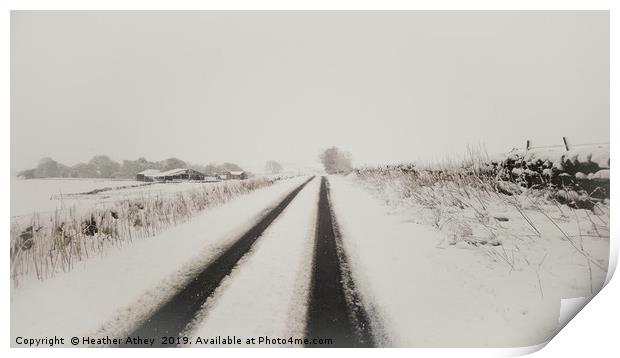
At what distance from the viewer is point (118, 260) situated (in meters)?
2.79

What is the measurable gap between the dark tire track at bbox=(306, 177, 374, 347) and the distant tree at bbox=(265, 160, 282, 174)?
83 cm

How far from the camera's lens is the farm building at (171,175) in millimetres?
2910

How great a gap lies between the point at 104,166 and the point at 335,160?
6.49 feet

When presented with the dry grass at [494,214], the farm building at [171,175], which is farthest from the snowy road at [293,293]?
the farm building at [171,175]

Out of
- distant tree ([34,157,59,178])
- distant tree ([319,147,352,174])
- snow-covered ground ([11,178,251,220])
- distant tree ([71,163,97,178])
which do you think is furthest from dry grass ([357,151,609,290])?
distant tree ([34,157,59,178])

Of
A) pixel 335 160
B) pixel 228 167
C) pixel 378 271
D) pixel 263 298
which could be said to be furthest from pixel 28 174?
pixel 378 271

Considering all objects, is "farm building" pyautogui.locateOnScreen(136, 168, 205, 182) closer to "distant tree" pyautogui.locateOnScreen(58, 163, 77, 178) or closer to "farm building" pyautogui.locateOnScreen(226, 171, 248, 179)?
"farm building" pyautogui.locateOnScreen(226, 171, 248, 179)

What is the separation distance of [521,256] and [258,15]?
9.79ft

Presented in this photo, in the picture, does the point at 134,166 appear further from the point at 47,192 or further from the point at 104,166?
the point at 47,192

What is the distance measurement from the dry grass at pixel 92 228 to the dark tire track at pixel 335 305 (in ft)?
3.63

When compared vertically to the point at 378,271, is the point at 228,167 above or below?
above

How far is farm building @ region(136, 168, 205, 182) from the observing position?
9.55ft

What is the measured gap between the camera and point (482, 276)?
2.77m

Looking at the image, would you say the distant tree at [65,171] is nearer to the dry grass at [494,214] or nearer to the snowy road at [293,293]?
the snowy road at [293,293]
